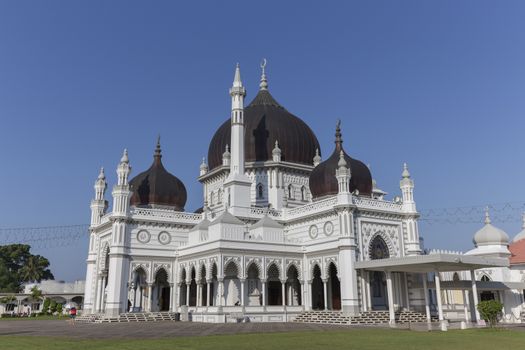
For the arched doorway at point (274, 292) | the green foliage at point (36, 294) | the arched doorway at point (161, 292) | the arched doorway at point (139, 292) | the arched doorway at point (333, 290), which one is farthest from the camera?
the green foliage at point (36, 294)

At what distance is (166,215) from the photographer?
4222cm

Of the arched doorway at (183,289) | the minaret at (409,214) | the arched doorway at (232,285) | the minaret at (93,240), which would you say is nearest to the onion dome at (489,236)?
the minaret at (409,214)

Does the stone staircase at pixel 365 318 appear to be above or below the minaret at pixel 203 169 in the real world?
below

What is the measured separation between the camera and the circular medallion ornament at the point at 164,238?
4153cm

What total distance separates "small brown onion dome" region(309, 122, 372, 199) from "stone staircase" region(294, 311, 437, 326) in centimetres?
1009

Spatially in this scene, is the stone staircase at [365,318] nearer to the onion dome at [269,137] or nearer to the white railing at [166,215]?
the white railing at [166,215]

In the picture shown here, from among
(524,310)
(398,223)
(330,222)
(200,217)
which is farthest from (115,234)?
(524,310)

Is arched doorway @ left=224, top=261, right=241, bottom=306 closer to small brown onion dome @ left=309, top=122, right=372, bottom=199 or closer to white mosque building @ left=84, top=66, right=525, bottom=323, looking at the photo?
white mosque building @ left=84, top=66, right=525, bottom=323

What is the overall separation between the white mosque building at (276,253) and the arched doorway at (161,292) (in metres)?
0.12

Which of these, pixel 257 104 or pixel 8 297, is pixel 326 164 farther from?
pixel 8 297

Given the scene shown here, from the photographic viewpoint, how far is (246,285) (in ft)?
123

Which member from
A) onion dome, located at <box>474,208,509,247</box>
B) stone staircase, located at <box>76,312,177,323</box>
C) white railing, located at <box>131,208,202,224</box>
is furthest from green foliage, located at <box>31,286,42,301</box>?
onion dome, located at <box>474,208,509,247</box>

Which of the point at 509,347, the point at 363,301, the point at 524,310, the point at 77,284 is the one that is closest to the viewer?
the point at 509,347

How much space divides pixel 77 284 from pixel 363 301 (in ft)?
166
